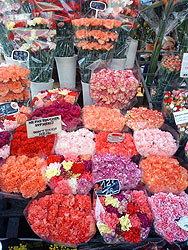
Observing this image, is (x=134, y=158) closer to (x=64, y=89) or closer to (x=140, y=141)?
(x=140, y=141)

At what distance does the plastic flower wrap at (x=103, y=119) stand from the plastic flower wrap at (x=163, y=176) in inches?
22.0

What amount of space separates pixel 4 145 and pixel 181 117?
1748mm

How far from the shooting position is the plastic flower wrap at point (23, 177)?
1638 millimetres

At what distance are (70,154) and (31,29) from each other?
1.71 metres

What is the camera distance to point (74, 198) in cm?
164

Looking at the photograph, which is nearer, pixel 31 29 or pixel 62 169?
pixel 62 169

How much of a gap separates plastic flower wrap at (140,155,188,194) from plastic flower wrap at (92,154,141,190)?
0.09 metres

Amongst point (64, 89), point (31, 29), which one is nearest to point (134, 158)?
point (64, 89)

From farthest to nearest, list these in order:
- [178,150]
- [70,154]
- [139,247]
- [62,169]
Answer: [178,150], [70,154], [62,169], [139,247]

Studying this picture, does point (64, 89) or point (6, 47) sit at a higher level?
point (6, 47)

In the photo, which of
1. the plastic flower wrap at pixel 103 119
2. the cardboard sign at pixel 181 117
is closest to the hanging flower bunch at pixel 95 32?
Result: the plastic flower wrap at pixel 103 119

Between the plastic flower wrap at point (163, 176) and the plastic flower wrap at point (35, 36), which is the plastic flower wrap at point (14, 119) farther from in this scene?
the plastic flower wrap at point (163, 176)

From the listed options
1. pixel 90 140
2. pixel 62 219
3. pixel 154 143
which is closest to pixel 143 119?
pixel 154 143

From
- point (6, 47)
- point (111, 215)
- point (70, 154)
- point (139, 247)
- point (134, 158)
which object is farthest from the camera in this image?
point (6, 47)
